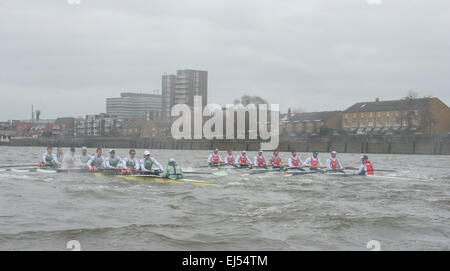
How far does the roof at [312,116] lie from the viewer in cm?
8580

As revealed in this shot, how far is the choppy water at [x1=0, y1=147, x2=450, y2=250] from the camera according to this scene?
30.6 ft

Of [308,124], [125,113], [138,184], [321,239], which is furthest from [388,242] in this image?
Result: [125,113]

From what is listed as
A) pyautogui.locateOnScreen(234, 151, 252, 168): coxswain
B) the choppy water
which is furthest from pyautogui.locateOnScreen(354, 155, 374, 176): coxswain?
pyautogui.locateOnScreen(234, 151, 252, 168): coxswain

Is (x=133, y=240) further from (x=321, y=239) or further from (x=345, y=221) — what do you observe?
(x=345, y=221)

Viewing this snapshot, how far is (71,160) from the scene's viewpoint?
23516mm

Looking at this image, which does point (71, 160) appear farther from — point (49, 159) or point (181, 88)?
point (181, 88)

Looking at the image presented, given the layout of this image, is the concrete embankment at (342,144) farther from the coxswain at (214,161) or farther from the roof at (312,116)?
the coxswain at (214,161)

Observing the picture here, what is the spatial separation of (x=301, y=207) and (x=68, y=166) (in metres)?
14.4

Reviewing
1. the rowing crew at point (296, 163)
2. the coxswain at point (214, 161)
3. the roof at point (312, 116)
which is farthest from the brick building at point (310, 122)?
the rowing crew at point (296, 163)

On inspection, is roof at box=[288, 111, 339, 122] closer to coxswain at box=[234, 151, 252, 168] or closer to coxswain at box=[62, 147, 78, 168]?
coxswain at box=[234, 151, 252, 168]

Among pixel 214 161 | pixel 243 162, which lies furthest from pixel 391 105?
pixel 214 161

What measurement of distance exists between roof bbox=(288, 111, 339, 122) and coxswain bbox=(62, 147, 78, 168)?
67183mm

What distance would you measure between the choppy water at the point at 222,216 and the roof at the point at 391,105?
54.4 m

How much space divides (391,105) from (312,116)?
17709mm
